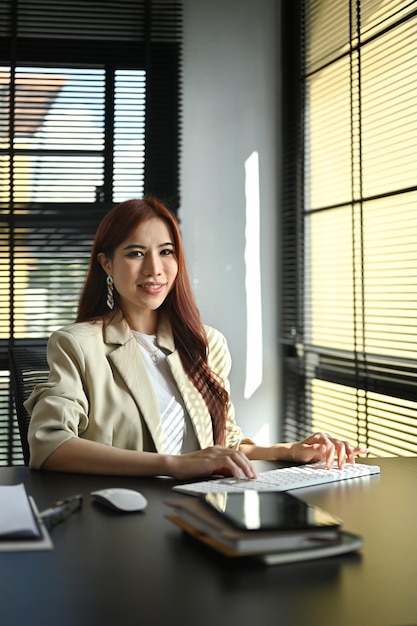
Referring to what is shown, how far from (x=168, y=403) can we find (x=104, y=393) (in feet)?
0.81

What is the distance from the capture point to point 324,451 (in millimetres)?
2029

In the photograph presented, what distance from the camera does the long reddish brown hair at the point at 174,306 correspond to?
245 centimetres

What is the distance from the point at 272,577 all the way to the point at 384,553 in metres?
0.23

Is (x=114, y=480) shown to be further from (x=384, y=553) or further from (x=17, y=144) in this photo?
(x=17, y=144)

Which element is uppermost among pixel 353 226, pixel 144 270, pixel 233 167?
pixel 233 167

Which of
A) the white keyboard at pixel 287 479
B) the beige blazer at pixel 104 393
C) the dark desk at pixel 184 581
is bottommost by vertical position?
the dark desk at pixel 184 581

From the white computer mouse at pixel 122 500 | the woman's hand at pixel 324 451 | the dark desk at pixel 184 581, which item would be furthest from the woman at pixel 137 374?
the dark desk at pixel 184 581

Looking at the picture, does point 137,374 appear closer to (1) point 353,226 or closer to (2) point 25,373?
(2) point 25,373

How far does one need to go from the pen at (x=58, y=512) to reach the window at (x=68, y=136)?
2.38 meters

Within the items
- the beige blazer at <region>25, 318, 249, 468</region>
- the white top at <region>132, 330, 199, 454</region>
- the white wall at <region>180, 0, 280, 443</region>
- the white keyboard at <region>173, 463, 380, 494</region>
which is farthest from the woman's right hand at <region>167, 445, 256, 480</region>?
the white wall at <region>180, 0, 280, 443</region>

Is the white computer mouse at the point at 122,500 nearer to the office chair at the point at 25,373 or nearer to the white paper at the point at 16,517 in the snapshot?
the white paper at the point at 16,517

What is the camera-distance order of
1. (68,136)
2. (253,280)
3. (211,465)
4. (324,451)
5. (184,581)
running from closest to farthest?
(184,581)
(211,465)
(324,451)
(68,136)
(253,280)

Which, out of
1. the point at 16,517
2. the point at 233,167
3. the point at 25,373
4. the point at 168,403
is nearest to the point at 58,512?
the point at 16,517

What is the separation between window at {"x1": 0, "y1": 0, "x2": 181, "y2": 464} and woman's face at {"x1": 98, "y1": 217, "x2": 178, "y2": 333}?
140 centimetres
